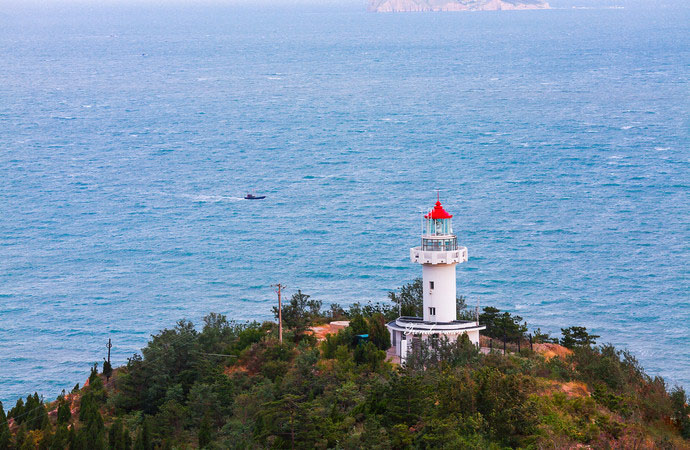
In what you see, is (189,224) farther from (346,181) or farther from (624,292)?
(624,292)

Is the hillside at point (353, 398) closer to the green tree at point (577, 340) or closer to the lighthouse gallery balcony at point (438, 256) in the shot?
the green tree at point (577, 340)

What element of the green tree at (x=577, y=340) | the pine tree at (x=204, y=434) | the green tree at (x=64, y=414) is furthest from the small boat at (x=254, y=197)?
the pine tree at (x=204, y=434)

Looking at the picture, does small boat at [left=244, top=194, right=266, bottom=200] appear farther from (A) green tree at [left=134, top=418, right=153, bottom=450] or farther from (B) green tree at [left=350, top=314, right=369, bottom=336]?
(A) green tree at [left=134, top=418, right=153, bottom=450]

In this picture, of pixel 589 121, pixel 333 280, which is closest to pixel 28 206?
pixel 333 280

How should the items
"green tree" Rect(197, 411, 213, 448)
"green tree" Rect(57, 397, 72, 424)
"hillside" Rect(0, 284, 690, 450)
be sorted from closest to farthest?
"hillside" Rect(0, 284, 690, 450) → "green tree" Rect(197, 411, 213, 448) → "green tree" Rect(57, 397, 72, 424)

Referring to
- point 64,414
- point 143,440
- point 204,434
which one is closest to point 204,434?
point 204,434

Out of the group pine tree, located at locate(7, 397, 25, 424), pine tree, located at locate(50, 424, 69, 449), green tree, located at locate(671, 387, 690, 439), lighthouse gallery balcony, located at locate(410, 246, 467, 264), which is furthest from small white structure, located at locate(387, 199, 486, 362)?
pine tree, located at locate(7, 397, 25, 424)
